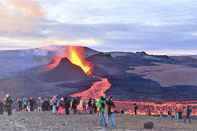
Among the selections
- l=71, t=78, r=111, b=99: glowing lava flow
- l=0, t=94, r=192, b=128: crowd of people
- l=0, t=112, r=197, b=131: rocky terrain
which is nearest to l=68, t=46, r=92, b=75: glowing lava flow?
l=71, t=78, r=111, b=99: glowing lava flow

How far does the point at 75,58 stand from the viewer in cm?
14212

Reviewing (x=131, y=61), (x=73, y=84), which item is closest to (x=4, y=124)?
(x=73, y=84)

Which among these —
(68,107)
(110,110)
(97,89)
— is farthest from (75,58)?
(110,110)

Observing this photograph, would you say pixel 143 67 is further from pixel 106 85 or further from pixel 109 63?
pixel 106 85

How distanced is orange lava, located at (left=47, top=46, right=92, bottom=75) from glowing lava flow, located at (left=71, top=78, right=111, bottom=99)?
16.1 m

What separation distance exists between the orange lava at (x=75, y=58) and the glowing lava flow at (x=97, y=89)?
1610cm

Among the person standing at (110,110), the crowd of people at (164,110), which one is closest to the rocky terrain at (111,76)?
the crowd of people at (164,110)

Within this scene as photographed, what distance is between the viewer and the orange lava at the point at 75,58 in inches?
5463

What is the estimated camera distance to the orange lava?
139 m

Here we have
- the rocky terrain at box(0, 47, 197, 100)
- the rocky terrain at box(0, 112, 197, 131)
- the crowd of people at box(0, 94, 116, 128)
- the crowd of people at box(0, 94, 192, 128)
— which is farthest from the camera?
the rocky terrain at box(0, 47, 197, 100)

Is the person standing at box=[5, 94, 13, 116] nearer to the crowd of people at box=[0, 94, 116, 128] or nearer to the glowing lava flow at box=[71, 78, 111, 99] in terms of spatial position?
the crowd of people at box=[0, 94, 116, 128]

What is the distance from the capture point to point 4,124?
1870 inches

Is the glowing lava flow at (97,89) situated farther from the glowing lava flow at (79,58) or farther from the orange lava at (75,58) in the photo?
the orange lava at (75,58)

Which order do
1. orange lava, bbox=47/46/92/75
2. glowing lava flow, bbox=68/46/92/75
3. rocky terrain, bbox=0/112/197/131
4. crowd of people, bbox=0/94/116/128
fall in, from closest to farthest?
crowd of people, bbox=0/94/116/128 → rocky terrain, bbox=0/112/197/131 → glowing lava flow, bbox=68/46/92/75 → orange lava, bbox=47/46/92/75
